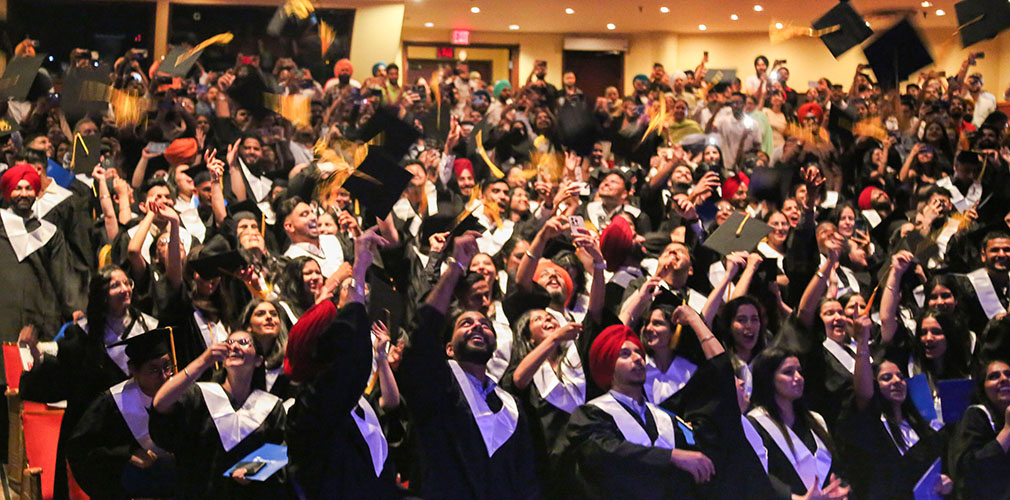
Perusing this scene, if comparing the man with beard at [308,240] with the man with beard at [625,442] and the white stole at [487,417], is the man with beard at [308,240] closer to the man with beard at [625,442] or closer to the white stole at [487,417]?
the white stole at [487,417]

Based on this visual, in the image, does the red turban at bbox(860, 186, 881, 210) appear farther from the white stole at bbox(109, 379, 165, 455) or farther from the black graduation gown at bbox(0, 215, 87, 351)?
the white stole at bbox(109, 379, 165, 455)

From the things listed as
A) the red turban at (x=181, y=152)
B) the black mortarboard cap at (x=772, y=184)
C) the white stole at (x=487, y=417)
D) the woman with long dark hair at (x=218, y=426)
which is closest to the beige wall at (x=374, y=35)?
the red turban at (x=181, y=152)

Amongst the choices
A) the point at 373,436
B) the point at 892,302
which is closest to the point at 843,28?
the point at 892,302

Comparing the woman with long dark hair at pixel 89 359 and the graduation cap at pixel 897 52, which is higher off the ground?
the graduation cap at pixel 897 52

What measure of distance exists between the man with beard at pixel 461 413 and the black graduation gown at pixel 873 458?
164cm

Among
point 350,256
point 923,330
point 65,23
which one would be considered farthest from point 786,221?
point 65,23

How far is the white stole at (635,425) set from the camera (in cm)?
436

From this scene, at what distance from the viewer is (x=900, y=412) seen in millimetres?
5387

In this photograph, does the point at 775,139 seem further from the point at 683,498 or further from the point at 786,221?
the point at 683,498

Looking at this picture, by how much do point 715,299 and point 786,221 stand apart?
6.62 feet

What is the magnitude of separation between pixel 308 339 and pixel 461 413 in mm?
616

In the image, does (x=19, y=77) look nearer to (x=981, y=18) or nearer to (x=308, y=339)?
(x=308, y=339)

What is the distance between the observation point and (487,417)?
4332 millimetres

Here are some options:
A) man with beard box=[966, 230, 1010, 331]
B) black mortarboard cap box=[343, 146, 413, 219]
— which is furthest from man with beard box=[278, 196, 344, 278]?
man with beard box=[966, 230, 1010, 331]
